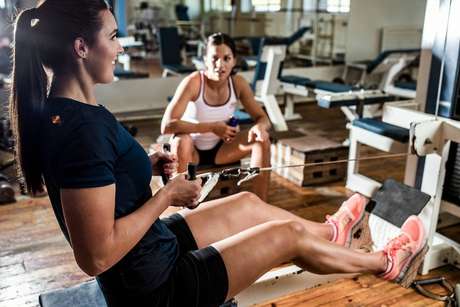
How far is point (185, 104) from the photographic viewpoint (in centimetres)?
236

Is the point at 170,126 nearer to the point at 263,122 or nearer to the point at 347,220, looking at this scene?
the point at 263,122

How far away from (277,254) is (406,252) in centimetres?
51

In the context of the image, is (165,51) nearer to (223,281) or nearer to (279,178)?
(279,178)

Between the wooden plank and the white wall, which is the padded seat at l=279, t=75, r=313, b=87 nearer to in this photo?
the white wall

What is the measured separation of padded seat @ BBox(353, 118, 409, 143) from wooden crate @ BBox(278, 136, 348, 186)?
0.39 m

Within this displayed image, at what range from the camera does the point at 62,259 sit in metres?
2.02

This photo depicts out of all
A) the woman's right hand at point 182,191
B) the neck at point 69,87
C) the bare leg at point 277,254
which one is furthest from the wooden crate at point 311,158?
the neck at point 69,87

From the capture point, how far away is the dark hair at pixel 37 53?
0.87 meters

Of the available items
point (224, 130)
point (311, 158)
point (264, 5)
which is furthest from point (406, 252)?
point (264, 5)

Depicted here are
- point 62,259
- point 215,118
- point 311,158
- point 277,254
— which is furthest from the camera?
point 311,158

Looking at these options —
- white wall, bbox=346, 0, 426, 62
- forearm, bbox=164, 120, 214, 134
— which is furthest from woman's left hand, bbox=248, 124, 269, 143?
white wall, bbox=346, 0, 426, 62

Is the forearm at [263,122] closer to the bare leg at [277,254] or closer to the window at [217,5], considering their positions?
the bare leg at [277,254]

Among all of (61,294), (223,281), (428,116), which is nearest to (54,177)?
(223,281)

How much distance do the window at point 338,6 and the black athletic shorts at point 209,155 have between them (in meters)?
3.63
